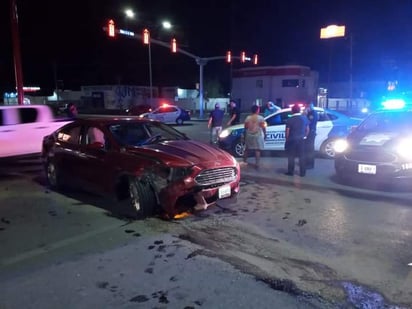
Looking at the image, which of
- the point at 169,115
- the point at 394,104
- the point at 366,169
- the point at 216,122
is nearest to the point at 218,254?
the point at 366,169

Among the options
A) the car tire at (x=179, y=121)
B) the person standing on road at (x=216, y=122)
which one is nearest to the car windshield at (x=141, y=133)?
the person standing on road at (x=216, y=122)

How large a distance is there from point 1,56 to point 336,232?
59544 millimetres

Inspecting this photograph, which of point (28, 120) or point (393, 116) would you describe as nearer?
point (393, 116)

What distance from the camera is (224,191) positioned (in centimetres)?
649

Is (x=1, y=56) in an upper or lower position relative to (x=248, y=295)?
upper

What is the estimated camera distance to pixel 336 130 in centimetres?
1234

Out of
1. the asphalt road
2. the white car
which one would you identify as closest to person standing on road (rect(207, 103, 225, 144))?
the asphalt road

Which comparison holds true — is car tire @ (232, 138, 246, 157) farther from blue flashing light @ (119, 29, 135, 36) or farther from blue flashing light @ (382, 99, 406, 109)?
blue flashing light @ (119, 29, 135, 36)

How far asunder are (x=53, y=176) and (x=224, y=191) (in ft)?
13.1

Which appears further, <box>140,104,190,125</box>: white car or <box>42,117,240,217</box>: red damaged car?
<box>140,104,190,125</box>: white car

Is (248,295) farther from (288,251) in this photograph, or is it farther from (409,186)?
(409,186)

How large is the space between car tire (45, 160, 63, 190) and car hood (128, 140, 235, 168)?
2.52 metres

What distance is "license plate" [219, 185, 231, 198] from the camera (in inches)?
253

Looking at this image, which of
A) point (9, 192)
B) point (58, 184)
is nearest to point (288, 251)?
point (58, 184)
